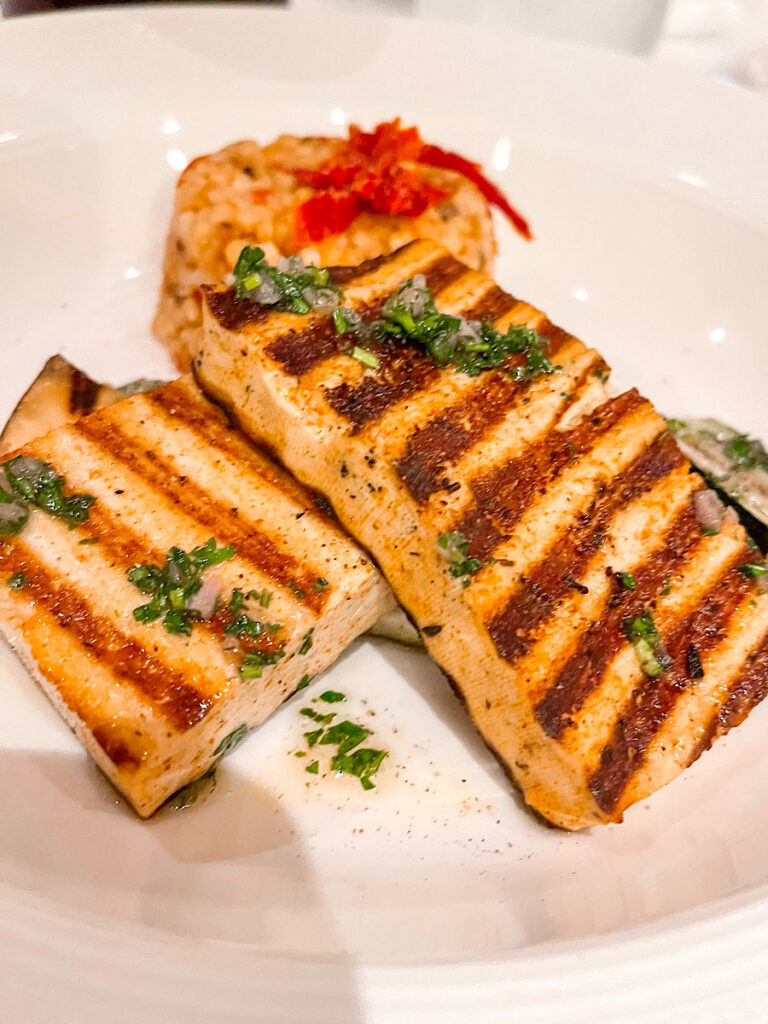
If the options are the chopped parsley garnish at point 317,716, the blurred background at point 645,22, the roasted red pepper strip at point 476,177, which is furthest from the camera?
the blurred background at point 645,22

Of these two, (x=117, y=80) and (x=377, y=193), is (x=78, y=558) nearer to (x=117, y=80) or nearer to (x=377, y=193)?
(x=377, y=193)

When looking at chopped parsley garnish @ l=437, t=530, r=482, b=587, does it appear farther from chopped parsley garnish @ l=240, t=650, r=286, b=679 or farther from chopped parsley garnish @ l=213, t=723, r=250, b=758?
chopped parsley garnish @ l=213, t=723, r=250, b=758

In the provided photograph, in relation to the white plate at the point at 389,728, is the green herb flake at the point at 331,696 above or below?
below

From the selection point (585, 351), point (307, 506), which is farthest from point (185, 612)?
point (585, 351)

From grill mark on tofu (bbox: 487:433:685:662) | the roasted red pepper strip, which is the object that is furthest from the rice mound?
grill mark on tofu (bbox: 487:433:685:662)

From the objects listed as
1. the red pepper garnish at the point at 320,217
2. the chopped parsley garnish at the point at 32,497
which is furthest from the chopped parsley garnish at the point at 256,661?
the red pepper garnish at the point at 320,217

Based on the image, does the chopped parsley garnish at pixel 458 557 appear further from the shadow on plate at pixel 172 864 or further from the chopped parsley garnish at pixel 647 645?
the shadow on plate at pixel 172 864

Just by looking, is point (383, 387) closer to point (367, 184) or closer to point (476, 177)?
point (367, 184)
